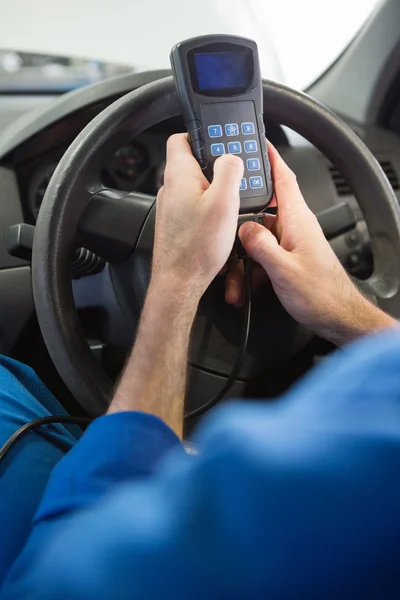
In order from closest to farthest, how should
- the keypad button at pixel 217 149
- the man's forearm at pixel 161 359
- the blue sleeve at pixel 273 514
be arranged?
the blue sleeve at pixel 273 514 < the man's forearm at pixel 161 359 < the keypad button at pixel 217 149

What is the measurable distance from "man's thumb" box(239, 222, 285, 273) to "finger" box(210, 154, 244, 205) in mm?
77

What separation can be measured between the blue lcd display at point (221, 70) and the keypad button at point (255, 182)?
0.10 metres

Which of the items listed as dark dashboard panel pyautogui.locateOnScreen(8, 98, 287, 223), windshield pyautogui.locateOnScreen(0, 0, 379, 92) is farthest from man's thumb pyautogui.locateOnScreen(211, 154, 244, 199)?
windshield pyautogui.locateOnScreen(0, 0, 379, 92)

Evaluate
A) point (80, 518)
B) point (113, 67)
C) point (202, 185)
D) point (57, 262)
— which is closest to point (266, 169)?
point (202, 185)

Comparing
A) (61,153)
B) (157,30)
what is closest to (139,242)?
(61,153)

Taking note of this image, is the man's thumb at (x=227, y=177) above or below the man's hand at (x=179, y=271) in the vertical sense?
above

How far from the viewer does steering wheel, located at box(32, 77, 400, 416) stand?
24.6 inches

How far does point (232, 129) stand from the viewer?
633 millimetres

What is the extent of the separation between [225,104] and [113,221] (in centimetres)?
19

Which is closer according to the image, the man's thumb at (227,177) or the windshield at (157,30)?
the man's thumb at (227,177)

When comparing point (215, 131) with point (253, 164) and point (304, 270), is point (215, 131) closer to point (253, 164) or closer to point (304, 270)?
point (253, 164)

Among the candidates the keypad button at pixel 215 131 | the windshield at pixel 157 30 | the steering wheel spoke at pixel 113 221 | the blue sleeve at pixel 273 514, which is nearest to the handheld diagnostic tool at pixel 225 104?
the keypad button at pixel 215 131

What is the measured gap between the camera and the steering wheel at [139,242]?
0.63m

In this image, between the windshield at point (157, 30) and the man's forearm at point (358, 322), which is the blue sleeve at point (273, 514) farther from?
the windshield at point (157, 30)
